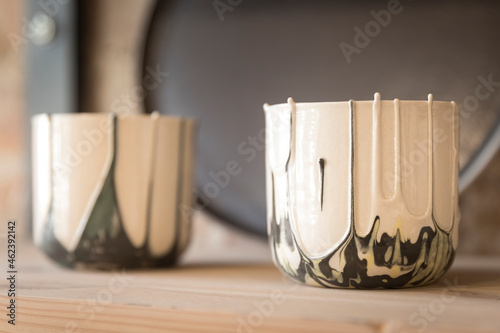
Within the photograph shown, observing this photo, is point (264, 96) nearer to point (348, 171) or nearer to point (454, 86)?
point (454, 86)

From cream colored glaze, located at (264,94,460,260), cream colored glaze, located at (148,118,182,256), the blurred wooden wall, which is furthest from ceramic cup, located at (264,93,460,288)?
the blurred wooden wall

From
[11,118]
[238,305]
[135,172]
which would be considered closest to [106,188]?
[135,172]

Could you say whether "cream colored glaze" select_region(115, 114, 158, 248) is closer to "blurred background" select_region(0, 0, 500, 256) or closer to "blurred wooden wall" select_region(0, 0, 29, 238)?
"blurred background" select_region(0, 0, 500, 256)

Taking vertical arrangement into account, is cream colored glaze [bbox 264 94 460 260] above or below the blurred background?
below

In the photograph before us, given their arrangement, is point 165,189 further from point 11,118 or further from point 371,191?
point 11,118

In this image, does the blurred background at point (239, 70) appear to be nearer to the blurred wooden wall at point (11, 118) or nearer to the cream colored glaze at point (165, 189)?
the blurred wooden wall at point (11, 118)

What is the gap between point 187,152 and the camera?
0.65 m

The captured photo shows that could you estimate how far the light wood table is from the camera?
0.38 m

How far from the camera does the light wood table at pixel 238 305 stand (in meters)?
0.38

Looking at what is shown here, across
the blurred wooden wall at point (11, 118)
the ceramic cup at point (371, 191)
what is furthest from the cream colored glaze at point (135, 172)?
the blurred wooden wall at point (11, 118)

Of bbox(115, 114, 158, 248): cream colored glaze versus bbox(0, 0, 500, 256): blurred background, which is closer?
bbox(115, 114, 158, 248): cream colored glaze

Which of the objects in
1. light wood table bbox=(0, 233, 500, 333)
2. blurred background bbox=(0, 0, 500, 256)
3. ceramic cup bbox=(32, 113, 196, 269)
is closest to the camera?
light wood table bbox=(0, 233, 500, 333)

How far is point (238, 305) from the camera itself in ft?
1.38

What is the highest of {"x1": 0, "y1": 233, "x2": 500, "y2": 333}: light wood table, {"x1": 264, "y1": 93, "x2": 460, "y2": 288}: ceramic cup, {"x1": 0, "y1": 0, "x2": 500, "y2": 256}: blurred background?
{"x1": 0, "y1": 0, "x2": 500, "y2": 256}: blurred background
